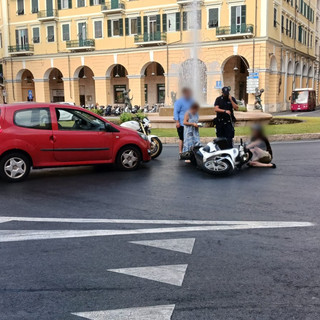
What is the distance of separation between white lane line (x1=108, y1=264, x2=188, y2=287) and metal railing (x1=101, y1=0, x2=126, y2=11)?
135 ft

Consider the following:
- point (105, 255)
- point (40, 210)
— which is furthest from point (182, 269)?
point (40, 210)

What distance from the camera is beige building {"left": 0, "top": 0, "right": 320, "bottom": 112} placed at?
3844 cm

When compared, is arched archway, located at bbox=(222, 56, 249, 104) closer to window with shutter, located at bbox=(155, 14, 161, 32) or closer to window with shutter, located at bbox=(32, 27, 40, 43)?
window with shutter, located at bbox=(155, 14, 161, 32)

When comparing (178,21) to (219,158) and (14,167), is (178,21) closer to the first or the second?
(219,158)

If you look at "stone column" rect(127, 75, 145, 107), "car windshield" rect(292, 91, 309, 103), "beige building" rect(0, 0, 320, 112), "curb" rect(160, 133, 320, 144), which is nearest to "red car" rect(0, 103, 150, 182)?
"curb" rect(160, 133, 320, 144)

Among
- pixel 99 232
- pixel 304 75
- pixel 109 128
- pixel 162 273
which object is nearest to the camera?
pixel 162 273

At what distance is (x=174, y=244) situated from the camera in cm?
477

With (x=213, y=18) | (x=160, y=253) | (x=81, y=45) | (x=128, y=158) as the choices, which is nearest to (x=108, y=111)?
(x=81, y=45)

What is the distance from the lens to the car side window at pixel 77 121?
29.1ft

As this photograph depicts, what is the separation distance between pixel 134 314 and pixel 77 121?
6.40m

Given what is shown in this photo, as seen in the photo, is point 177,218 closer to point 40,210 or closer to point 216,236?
point 216,236

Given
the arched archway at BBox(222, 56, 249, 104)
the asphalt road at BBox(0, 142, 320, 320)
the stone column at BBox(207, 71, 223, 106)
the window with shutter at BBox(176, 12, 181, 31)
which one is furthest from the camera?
the arched archway at BBox(222, 56, 249, 104)

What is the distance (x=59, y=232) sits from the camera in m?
5.25

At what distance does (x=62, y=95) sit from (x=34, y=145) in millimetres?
45280
